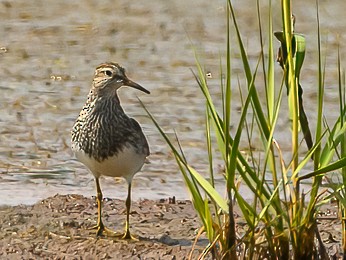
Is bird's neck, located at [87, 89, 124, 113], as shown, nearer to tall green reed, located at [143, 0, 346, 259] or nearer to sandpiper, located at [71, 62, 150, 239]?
sandpiper, located at [71, 62, 150, 239]

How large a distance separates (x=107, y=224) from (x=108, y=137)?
0.65 m

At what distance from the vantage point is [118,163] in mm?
7027

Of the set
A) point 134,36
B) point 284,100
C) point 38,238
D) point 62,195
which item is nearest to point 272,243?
point 38,238

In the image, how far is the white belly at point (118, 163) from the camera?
7.03m

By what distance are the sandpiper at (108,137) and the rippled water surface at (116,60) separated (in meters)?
0.87

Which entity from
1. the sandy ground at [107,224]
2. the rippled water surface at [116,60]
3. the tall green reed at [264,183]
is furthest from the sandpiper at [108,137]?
the tall green reed at [264,183]

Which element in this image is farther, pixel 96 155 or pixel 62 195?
pixel 62 195

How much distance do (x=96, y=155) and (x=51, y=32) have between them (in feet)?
19.0

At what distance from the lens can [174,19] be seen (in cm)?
1305

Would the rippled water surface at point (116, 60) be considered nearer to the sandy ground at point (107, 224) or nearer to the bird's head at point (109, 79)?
the sandy ground at point (107, 224)

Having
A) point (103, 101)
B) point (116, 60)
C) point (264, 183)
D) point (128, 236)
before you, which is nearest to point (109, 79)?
point (103, 101)

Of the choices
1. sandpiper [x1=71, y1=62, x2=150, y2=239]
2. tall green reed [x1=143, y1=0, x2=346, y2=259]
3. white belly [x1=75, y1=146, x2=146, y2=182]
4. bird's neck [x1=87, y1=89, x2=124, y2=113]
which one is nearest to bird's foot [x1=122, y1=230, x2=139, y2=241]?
sandpiper [x1=71, y1=62, x2=150, y2=239]

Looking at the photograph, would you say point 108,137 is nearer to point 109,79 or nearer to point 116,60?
point 109,79

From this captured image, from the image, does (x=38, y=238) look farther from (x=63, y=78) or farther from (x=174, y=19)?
(x=174, y=19)
